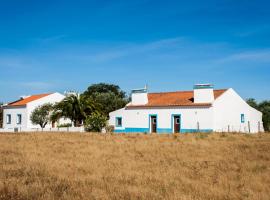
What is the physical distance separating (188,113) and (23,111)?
78.2 feet

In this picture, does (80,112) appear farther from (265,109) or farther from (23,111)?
(265,109)

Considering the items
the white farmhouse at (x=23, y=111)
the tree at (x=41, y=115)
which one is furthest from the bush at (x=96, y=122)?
the white farmhouse at (x=23, y=111)

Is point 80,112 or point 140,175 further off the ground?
point 80,112

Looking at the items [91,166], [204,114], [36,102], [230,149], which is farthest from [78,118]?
[91,166]

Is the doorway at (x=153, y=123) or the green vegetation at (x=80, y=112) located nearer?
the green vegetation at (x=80, y=112)

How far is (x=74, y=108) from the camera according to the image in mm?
40375

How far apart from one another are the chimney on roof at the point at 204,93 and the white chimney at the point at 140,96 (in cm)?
656

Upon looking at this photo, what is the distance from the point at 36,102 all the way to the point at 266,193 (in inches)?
1668

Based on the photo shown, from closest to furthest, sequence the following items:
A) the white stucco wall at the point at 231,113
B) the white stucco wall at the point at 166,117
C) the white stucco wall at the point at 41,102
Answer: the white stucco wall at the point at 166,117 < the white stucco wall at the point at 231,113 < the white stucco wall at the point at 41,102

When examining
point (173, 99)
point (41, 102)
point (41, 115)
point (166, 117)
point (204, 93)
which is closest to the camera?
point (204, 93)

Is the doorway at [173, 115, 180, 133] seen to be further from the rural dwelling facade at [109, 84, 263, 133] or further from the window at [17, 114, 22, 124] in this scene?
the window at [17, 114, 22, 124]

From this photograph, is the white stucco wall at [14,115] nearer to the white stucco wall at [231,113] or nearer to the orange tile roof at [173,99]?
the orange tile roof at [173,99]

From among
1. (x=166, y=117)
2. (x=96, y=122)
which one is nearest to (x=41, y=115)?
(x=96, y=122)

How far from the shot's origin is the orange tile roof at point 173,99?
3609 cm
